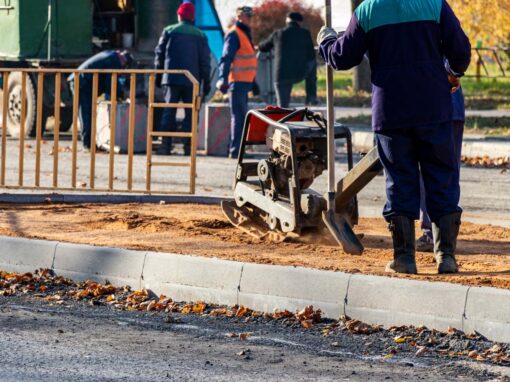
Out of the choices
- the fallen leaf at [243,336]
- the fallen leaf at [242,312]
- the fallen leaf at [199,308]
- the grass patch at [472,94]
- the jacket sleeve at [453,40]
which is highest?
the jacket sleeve at [453,40]

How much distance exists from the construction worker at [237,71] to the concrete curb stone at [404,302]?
10297 mm

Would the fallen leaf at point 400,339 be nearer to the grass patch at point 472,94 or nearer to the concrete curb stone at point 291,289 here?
the concrete curb stone at point 291,289

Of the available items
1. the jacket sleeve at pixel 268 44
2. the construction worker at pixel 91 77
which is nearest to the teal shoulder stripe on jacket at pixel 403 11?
the construction worker at pixel 91 77

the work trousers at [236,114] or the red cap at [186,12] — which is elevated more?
the red cap at [186,12]

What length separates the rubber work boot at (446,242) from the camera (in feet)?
26.9

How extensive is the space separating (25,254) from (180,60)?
29.6 feet

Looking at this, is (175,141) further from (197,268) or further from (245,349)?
(245,349)

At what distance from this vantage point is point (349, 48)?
26.9 ft

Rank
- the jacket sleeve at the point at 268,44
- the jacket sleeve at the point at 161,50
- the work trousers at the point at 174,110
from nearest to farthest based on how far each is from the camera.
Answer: the work trousers at the point at 174,110 → the jacket sleeve at the point at 161,50 → the jacket sleeve at the point at 268,44

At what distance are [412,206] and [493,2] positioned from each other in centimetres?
2559

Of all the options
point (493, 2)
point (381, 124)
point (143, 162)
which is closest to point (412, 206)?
point (381, 124)

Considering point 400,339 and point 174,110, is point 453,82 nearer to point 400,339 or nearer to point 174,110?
point 400,339

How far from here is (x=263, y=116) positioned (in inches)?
386

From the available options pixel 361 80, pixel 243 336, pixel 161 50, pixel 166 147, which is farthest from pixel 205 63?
pixel 361 80
